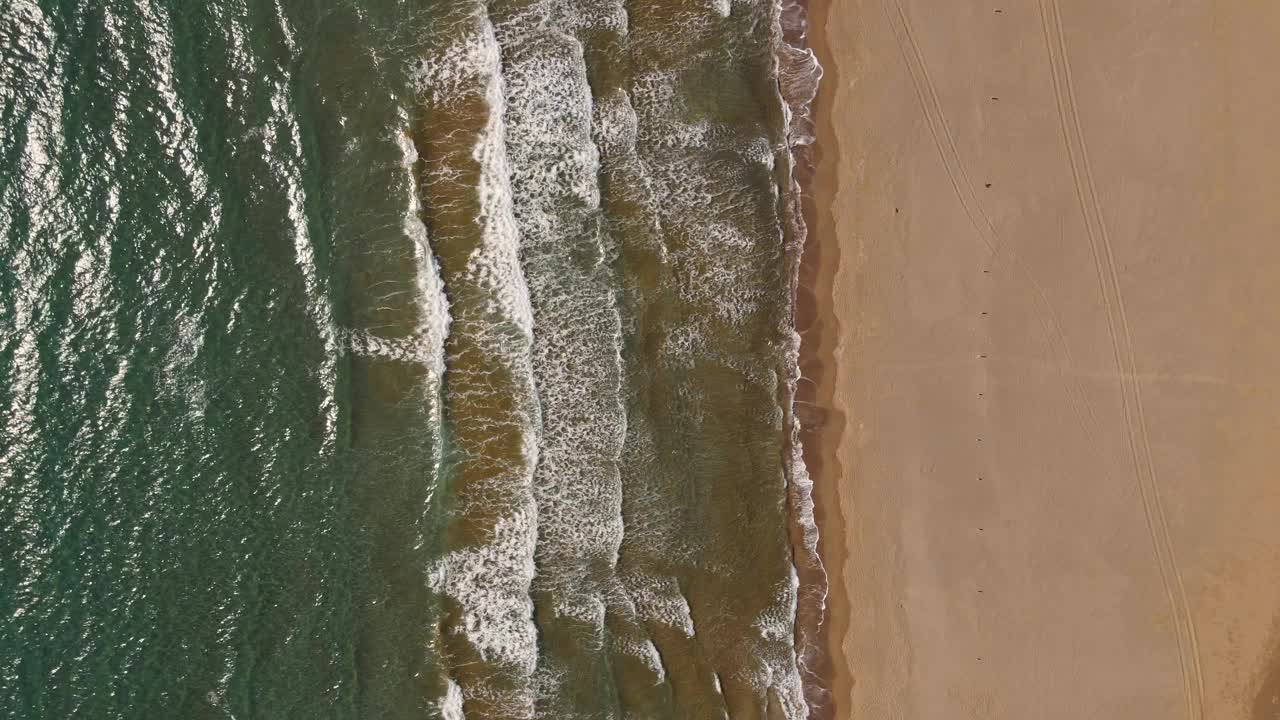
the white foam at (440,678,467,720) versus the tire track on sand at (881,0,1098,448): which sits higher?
the tire track on sand at (881,0,1098,448)

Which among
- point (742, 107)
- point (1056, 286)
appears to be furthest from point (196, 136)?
point (1056, 286)

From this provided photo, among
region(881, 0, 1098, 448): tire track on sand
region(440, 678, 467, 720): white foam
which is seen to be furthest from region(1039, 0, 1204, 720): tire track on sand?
region(440, 678, 467, 720): white foam

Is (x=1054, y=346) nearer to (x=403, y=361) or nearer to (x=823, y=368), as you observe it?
(x=823, y=368)

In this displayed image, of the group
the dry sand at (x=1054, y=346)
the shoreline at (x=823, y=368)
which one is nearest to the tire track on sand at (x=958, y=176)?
the dry sand at (x=1054, y=346)

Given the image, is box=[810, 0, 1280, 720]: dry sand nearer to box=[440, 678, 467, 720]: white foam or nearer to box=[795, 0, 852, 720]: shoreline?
box=[795, 0, 852, 720]: shoreline

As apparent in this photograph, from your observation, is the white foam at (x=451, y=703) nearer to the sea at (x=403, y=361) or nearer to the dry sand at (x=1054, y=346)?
the sea at (x=403, y=361)

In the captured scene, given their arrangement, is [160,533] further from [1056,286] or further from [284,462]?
[1056,286]
